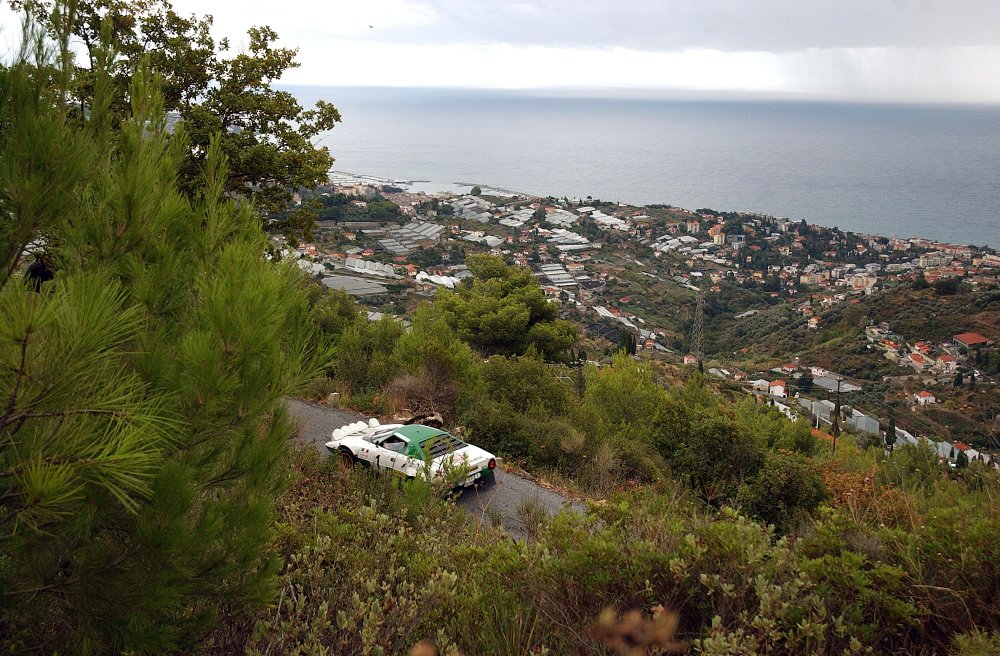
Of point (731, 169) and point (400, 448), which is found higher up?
point (731, 169)

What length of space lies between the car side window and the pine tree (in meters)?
4.59

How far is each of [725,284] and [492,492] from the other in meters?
59.4

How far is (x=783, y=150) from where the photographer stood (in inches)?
6166

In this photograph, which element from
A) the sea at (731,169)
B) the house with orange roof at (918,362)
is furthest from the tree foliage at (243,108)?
the sea at (731,169)

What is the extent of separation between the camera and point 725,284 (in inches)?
2419

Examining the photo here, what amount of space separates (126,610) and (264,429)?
28.8 inches

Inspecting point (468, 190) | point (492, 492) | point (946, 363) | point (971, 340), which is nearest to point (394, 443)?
point (492, 492)

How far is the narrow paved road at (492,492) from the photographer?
5844mm

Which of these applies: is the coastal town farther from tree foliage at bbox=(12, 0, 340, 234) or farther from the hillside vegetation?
the hillside vegetation

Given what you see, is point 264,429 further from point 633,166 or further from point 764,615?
point 633,166

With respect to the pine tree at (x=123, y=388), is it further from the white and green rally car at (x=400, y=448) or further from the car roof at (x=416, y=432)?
the car roof at (x=416, y=432)

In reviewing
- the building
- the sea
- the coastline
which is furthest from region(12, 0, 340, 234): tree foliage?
the coastline

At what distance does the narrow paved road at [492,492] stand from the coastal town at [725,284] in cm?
349

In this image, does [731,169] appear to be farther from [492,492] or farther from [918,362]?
[492,492]
